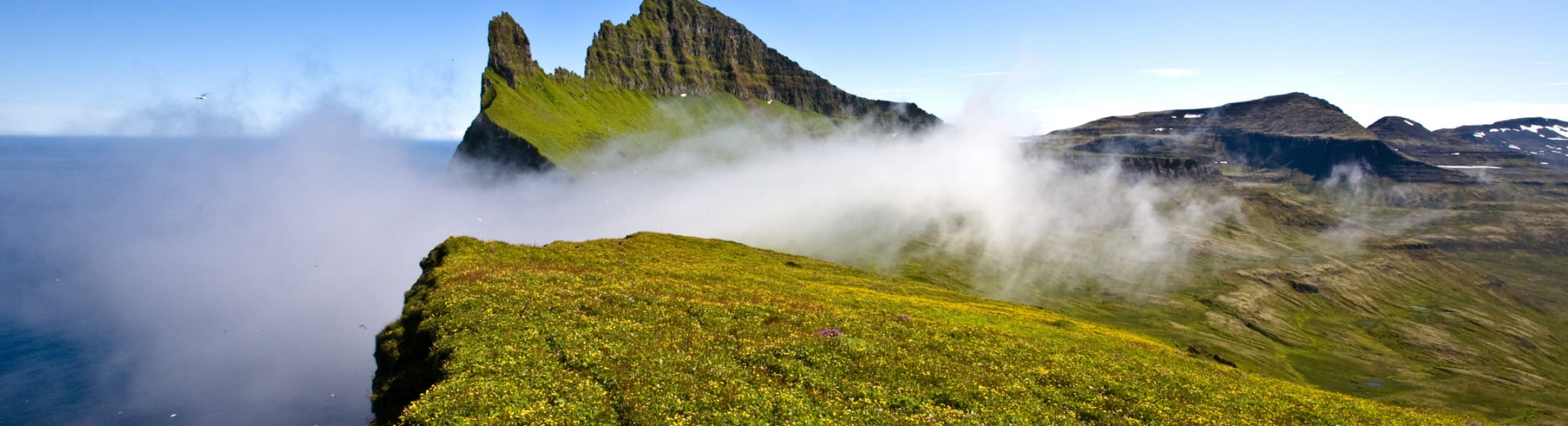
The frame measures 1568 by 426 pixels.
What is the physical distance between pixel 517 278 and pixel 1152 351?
53.5 m

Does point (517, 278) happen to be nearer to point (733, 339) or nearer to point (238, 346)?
point (733, 339)

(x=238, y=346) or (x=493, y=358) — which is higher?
(x=493, y=358)

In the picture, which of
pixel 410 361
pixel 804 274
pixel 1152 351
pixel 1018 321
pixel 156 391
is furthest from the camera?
pixel 156 391

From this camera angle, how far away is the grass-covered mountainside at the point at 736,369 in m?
25.8

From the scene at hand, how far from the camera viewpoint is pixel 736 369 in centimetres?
3044

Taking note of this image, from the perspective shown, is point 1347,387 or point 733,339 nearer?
point 733,339

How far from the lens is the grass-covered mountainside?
25844 mm

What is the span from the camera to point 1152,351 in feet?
183

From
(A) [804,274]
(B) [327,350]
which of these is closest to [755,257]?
(A) [804,274]

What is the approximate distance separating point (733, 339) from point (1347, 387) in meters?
216

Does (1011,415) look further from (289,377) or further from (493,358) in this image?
(289,377)

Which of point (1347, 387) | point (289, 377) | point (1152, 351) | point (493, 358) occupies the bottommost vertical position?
point (1347, 387)

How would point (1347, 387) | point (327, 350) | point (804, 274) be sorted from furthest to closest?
point (327, 350) → point (1347, 387) → point (804, 274)

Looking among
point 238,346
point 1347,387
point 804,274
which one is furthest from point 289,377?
point 1347,387
